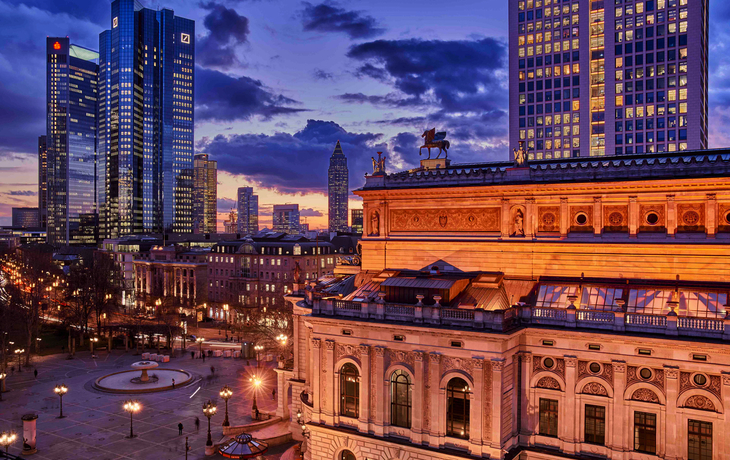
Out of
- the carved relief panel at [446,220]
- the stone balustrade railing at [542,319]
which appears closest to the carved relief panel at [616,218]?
the stone balustrade railing at [542,319]

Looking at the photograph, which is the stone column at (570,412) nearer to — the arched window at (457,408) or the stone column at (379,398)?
the arched window at (457,408)

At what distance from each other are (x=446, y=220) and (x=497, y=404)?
597 inches

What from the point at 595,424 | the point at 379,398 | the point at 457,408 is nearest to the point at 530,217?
the point at 595,424

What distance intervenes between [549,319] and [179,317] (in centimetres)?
9617

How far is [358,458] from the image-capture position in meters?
36.6

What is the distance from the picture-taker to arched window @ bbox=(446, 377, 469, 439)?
33.3 m

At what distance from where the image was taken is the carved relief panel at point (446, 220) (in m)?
40.2

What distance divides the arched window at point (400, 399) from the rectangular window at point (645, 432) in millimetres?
13999

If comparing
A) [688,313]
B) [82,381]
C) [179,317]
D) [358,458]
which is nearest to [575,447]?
[688,313]

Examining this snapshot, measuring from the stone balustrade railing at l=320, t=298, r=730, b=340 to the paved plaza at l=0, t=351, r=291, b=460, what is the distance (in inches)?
777

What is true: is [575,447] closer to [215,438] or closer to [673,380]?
[673,380]

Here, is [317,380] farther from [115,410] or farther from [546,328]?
[115,410]

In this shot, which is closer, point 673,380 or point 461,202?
point 673,380

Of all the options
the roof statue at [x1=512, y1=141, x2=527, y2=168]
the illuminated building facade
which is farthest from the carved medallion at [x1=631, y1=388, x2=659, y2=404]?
the roof statue at [x1=512, y1=141, x2=527, y2=168]
